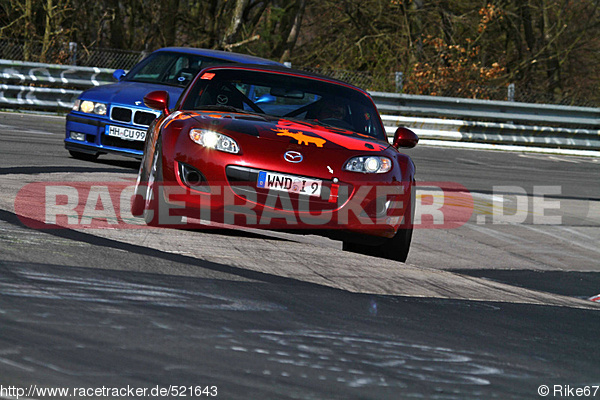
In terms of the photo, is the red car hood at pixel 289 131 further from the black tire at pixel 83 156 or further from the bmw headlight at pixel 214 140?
the black tire at pixel 83 156

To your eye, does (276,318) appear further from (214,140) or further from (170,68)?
(170,68)

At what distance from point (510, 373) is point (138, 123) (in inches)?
296

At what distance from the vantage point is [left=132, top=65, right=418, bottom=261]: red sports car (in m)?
5.66

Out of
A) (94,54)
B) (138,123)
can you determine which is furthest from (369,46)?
(138,123)

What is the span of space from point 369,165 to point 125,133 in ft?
16.6

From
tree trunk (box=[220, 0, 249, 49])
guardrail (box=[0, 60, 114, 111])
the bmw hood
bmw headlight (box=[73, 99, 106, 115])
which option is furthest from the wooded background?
bmw headlight (box=[73, 99, 106, 115])

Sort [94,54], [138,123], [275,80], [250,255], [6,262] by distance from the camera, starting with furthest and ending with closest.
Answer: [94,54], [138,123], [275,80], [250,255], [6,262]

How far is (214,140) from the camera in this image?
5.77 meters

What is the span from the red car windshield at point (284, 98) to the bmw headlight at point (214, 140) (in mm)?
879

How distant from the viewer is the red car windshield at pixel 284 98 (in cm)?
685

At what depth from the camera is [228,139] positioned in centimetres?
575

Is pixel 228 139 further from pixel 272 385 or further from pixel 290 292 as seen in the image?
pixel 272 385

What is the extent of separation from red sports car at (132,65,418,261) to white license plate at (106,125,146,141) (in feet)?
12.4
